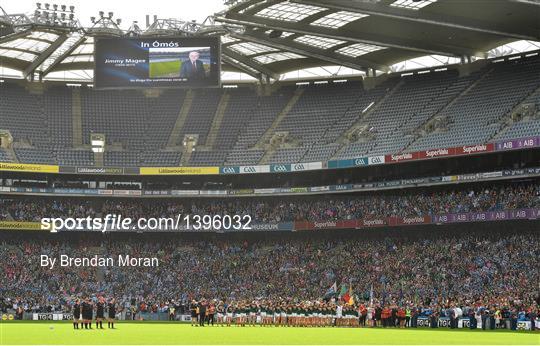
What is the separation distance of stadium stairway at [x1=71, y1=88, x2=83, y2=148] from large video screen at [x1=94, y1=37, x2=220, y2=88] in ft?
48.1

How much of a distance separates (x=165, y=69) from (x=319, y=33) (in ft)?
36.6

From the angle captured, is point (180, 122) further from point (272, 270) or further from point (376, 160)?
point (376, 160)

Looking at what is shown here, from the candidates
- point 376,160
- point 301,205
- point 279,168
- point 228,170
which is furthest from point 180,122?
point 376,160

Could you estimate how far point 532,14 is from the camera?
56.5 meters

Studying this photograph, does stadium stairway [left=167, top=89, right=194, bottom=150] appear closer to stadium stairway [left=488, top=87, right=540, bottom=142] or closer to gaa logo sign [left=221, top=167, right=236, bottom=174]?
gaa logo sign [left=221, top=167, right=236, bottom=174]

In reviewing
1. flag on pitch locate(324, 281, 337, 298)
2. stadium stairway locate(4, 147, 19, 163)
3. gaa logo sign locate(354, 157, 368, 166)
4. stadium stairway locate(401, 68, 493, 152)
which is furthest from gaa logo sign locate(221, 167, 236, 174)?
stadium stairway locate(4, 147, 19, 163)

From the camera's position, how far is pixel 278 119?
78875 mm

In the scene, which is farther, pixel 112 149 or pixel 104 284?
pixel 112 149

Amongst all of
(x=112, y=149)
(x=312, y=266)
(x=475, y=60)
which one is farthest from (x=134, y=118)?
(x=475, y=60)

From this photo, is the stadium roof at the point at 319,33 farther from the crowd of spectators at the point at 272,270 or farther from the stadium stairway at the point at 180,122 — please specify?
the crowd of spectators at the point at 272,270

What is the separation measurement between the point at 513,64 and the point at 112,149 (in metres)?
33.8

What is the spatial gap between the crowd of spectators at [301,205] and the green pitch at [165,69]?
50.2ft

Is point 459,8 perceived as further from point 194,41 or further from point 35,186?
point 35,186

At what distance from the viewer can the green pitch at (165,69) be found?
208 ft
